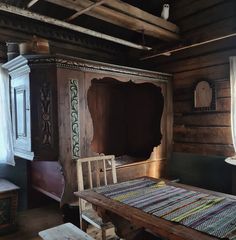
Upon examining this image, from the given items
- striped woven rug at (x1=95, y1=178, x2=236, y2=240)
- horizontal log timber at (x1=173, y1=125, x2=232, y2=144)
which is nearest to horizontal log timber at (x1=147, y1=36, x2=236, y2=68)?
horizontal log timber at (x1=173, y1=125, x2=232, y2=144)

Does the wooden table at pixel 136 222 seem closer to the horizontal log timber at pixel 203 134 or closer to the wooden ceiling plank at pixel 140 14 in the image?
the horizontal log timber at pixel 203 134

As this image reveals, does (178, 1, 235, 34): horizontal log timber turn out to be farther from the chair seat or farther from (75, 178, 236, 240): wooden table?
the chair seat

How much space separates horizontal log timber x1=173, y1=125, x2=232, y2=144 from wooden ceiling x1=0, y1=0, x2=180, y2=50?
52.9 inches

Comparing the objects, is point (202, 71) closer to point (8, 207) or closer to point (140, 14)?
point (140, 14)

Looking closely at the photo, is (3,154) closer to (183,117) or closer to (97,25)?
(97,25)

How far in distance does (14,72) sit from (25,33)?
0.71 meters

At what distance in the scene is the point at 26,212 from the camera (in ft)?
11.2

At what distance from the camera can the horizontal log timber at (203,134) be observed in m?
3.23

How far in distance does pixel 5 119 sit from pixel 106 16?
71.3 inches

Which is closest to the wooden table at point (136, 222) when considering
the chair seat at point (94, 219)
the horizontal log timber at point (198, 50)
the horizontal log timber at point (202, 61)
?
the chair seat at point (94, 219)

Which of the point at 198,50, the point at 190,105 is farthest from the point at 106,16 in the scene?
the point at 190,105

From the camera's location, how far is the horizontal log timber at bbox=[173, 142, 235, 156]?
320 cm

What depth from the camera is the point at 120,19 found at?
2861 millimetres

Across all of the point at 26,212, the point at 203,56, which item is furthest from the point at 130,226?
the point at 203,56
